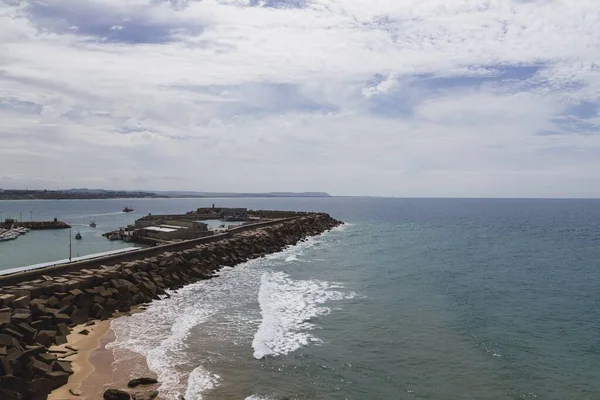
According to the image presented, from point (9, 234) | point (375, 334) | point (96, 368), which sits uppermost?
point (375, 334)

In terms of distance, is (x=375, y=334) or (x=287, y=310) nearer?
(x=375, y=334)

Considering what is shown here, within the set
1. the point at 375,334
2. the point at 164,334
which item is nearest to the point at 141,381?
the point at 164,334

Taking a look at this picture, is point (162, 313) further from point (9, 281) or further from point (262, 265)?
point (262, 265)

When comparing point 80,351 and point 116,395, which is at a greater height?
point 116,395

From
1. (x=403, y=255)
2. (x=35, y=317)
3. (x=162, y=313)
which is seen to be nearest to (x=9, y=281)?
(x=35, y=317)

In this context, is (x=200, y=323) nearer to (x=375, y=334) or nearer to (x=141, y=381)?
(x=141, y=381)

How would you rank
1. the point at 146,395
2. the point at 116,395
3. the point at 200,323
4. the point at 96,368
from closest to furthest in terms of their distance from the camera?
the point at 116,395 < the point at 146,395 < the point at 96,368 < the point at 200,323

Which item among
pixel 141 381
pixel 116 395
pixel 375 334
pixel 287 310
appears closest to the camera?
pixel 116 395
